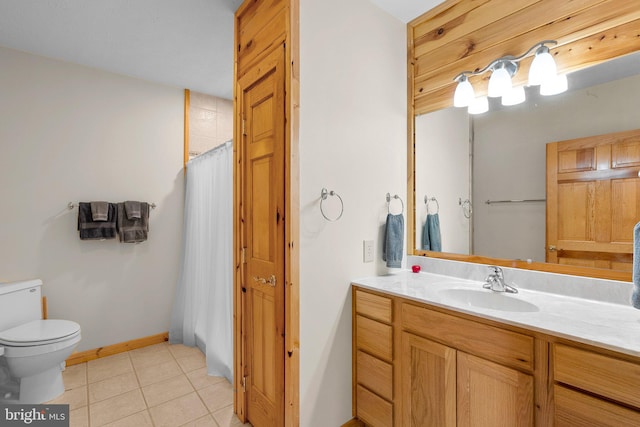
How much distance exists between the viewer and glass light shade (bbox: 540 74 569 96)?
1410 mm

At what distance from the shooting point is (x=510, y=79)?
61.4 inches

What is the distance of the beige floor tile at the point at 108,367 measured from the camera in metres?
2.32

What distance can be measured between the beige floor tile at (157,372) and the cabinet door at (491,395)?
2.14 meters

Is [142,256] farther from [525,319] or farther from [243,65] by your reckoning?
[525,319]

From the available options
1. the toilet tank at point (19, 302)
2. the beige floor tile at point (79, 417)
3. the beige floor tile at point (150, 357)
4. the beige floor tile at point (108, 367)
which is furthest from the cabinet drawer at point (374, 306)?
the toilet tank at point (19, 302)

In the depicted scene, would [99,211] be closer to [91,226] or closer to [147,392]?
[91,226]

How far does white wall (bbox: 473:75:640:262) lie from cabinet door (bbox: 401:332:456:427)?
0.71 metres

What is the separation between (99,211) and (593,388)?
3.23 meters

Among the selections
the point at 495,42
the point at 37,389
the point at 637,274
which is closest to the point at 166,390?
the point at 37,389

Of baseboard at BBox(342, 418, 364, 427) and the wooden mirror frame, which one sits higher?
the wooden mirror frame

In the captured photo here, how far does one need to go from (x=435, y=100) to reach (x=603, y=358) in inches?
62.3

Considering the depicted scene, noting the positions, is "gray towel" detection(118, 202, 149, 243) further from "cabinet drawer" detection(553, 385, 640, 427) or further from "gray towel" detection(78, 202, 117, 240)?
"cabinet drawer" detection(553, 385, 640, 427)

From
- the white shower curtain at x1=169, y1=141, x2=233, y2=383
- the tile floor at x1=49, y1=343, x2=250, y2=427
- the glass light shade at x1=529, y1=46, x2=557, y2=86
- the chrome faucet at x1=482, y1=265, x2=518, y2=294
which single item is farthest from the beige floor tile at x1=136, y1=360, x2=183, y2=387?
the glass light shade at x1=529, y1=46, x2=557, y2=86

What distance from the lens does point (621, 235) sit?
1.27 metres
